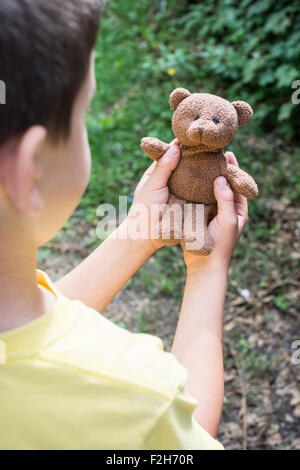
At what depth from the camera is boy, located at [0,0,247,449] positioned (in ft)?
1.85

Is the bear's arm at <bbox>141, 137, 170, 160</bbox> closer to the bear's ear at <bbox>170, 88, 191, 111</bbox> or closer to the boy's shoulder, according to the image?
the bear's ear at <bbox>170, 88, 191, 111</bbox>

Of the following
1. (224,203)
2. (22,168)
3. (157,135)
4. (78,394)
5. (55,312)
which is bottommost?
(78,394)

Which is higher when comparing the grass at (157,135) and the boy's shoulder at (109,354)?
the grass at (157,135)

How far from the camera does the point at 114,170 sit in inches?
124

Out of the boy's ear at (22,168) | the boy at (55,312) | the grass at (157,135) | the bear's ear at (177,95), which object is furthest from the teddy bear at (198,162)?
the grass at (157,135)

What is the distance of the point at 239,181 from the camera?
46.5 inches

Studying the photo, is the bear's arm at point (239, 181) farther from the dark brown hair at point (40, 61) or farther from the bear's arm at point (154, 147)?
the dark brown hair at point (40, 61)

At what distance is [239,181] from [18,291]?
70 centimetres

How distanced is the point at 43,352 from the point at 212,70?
11.9 ft

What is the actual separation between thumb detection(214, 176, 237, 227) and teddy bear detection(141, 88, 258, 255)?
22 mm

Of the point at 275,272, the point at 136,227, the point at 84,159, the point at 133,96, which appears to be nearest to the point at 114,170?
the point at 133,96

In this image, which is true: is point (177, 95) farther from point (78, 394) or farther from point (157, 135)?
point (157, 135)

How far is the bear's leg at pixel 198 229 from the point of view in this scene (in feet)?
3.74

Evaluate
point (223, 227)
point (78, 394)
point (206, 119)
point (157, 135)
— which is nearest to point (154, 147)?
point (206, 119)
